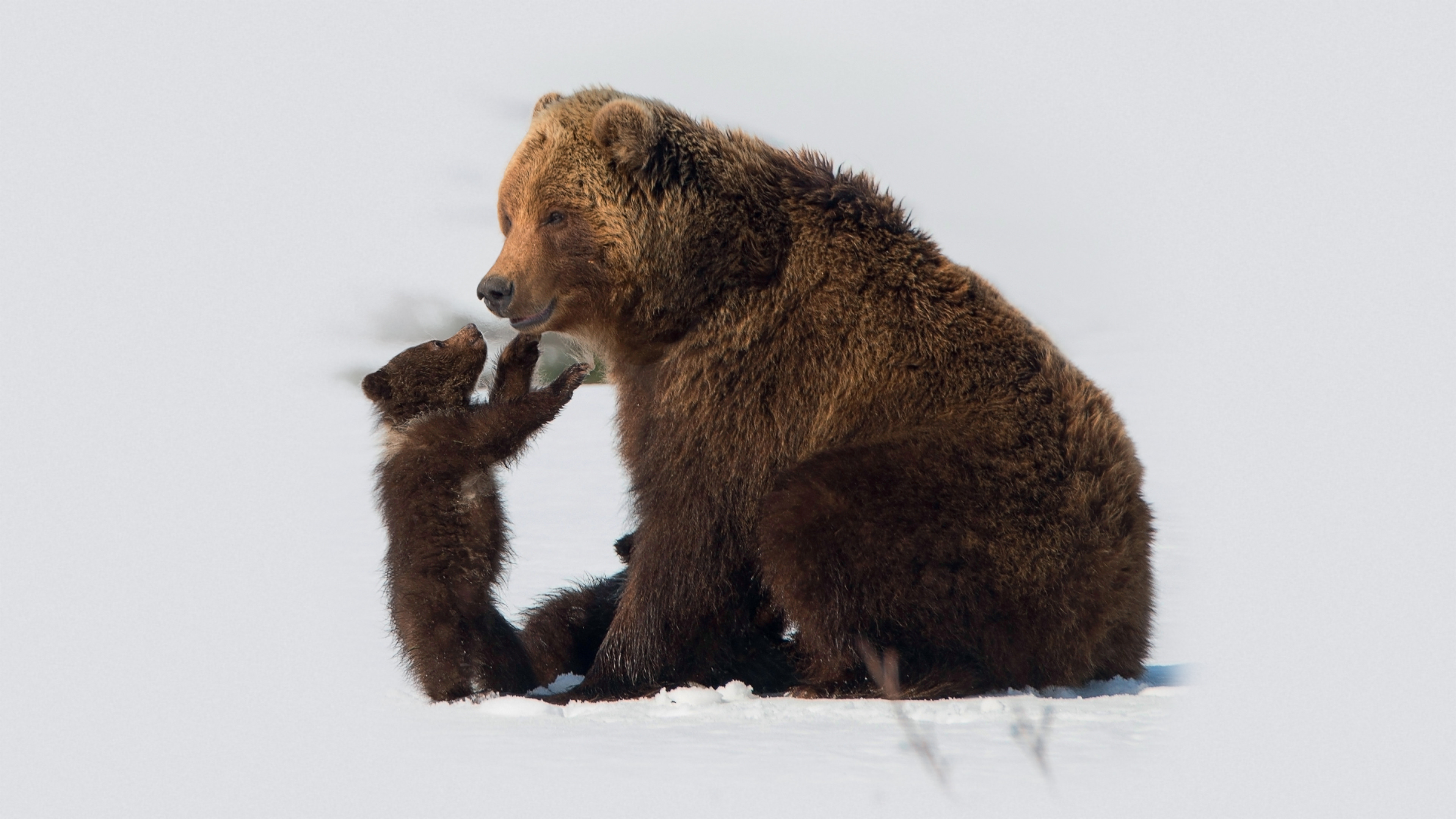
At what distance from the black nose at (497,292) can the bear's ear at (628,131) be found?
837 millimetres

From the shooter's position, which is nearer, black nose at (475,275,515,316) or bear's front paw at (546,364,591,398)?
black nose at (475,275,515,316)

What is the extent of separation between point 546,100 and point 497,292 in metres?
1.44

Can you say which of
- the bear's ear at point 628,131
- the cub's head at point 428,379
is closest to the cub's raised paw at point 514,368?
the cub's head at point 428,379

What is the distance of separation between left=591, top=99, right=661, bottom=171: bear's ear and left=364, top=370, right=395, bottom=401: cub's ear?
6.07ft

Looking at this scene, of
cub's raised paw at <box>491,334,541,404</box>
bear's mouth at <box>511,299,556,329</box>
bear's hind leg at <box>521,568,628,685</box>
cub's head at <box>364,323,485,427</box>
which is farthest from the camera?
bear's hind leg at <box>521,568,628,685</box>

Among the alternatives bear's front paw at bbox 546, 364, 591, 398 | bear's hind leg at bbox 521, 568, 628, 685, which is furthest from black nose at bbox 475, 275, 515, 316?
bear's hind leg at bbox 521, 568, 628, 685

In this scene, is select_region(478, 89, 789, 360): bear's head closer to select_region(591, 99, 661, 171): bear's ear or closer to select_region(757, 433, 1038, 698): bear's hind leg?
select_region(591, 99, 661, 171): bear's ear

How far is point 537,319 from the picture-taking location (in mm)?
6832

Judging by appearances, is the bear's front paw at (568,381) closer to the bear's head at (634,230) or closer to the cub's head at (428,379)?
the bear's head at (634,230)

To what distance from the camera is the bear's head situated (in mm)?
6777

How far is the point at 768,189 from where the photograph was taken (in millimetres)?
6953

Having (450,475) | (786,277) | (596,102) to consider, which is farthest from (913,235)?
(450,475)

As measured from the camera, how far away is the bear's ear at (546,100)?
7.47 m

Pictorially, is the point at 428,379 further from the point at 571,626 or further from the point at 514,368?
the point at 571,626
